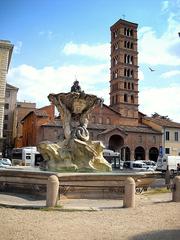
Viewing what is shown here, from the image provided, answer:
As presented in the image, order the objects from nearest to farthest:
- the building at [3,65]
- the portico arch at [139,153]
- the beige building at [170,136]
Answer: the building at [3,65] < the portico arch at [139,153] < the beige building at [170,136]

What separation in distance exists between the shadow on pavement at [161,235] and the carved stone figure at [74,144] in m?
6.81

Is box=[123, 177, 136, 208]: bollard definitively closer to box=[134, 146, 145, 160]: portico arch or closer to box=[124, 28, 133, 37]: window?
box=[134, 146, 145, 160]: portico arch

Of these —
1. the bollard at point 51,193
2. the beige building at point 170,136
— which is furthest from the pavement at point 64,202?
the beige building at point 170,136

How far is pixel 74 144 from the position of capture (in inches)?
557

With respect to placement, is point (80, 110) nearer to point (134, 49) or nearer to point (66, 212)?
point (66, 212)

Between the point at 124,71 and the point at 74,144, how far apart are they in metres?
64.0

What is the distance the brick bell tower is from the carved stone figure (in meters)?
59.9

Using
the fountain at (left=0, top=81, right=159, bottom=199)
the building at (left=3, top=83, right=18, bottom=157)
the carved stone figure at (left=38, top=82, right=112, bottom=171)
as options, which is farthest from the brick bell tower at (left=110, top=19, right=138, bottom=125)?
the fountain at (left=0, top=81, right=159, bottom=199)

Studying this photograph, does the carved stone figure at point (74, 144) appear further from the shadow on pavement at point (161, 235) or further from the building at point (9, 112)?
the building at point (9, 112)

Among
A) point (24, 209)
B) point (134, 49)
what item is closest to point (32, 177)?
point (24, 209)

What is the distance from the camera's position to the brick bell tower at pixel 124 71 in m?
75.6

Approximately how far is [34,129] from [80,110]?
52.7m

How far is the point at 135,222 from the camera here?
8.09 m

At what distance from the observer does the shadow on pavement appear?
671 cm
